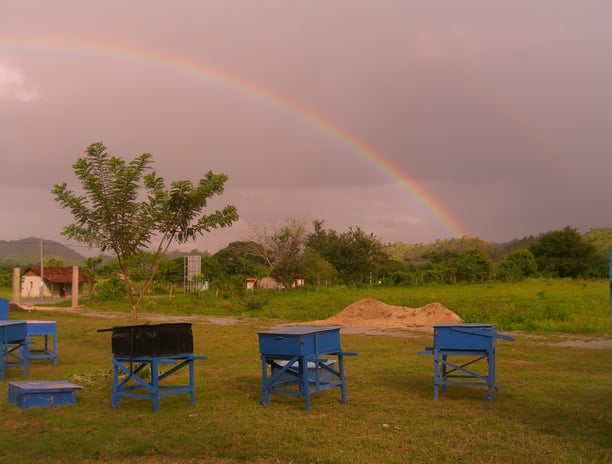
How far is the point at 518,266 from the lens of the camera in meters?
68.4

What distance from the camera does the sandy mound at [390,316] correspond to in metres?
26.6

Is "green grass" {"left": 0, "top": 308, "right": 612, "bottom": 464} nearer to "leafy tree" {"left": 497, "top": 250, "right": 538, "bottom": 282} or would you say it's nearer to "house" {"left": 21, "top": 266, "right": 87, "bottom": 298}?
"leafy tree" {"left": 497, "top": 250, "right": 538, "bottom": 282}

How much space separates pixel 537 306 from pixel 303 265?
116ft

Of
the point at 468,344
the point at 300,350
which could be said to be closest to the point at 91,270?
the point at 300,350

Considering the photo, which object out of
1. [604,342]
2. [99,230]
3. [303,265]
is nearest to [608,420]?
[99,230]

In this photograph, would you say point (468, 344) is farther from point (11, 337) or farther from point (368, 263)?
point (368, 263)

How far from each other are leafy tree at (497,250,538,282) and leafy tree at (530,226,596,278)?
3.67 meters

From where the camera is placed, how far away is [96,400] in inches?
405

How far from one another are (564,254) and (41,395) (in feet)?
249

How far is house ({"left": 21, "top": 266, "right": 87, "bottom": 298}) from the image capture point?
63.1 meters

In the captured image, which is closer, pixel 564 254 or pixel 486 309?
pixel 486 309

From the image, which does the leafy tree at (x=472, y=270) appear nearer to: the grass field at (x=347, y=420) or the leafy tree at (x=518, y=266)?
the leafy tree at (x=518, y=266)

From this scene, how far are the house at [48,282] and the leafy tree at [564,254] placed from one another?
52.0m

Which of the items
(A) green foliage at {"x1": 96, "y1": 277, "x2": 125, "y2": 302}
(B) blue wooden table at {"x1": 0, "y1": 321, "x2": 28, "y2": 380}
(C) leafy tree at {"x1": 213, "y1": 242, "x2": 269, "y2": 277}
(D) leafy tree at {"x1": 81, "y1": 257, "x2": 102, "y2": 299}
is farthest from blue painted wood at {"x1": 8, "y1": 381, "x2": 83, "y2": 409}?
(C) leafy tree at {"x1": 213, "y1": 242, "x2": 269, "y2": 277}
